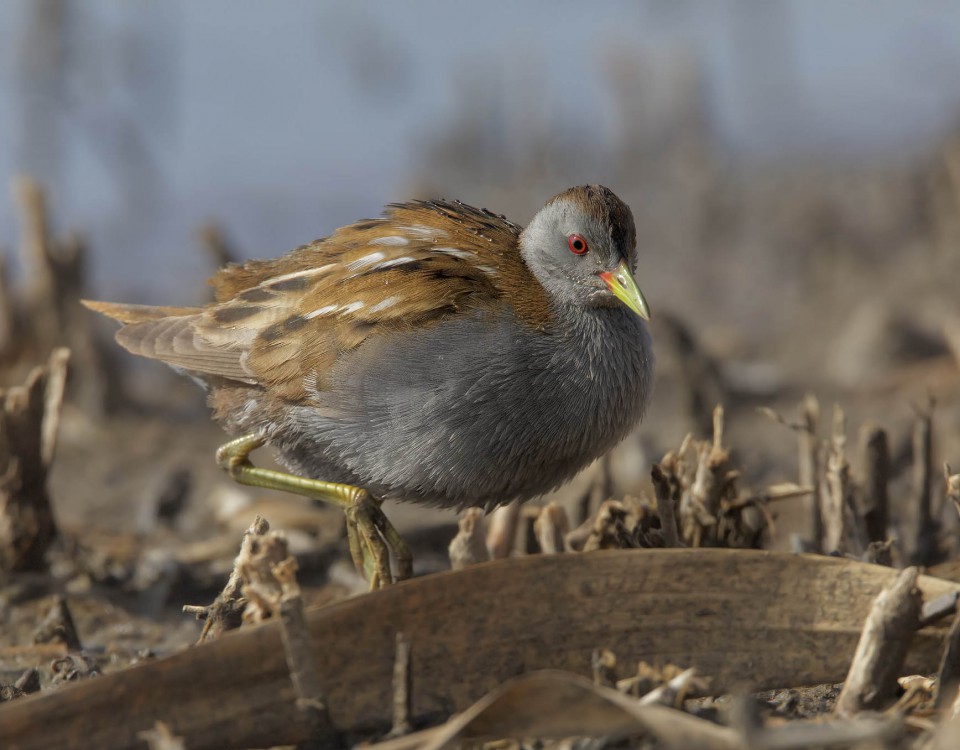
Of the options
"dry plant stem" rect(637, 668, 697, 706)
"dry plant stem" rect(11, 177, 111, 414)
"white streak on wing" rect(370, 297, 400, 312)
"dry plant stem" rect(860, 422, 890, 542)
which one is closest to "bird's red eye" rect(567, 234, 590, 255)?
"white streak on wing" rect(370, 297, 400, 312)

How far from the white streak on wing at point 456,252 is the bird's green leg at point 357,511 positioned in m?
0.88

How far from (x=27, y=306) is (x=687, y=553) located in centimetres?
549

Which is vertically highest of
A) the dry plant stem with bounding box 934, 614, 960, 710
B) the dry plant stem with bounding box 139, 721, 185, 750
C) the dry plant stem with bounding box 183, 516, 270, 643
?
the dry plant stem with bounding box 183, 516, 270, 643

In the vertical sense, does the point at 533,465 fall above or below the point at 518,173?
below

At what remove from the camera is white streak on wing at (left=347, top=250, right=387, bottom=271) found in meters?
4.50

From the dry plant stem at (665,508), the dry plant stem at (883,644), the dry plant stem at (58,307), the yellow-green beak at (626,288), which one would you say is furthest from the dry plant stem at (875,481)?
the dry plant stem at (58,307)

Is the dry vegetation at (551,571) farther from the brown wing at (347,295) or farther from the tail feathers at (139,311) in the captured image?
the brown wing at (347,295)

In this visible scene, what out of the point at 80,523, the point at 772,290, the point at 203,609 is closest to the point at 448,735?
the point at 203,609

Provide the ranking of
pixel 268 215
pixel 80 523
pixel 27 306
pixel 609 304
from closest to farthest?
pixel 609 304 < pixel 80 523 < pixel 27 306 < pixel 268 215

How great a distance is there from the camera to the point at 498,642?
3.26 metres

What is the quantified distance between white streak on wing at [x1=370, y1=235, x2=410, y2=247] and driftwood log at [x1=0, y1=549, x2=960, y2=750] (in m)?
1.63

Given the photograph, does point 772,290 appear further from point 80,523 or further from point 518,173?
point 80,523

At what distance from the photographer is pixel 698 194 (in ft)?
43.8

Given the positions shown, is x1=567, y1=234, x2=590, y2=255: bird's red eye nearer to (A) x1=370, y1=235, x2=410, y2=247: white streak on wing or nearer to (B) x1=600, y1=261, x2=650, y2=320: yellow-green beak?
(B) x1=600, y1=261, x2=650, y2=320: yellow-green beak
